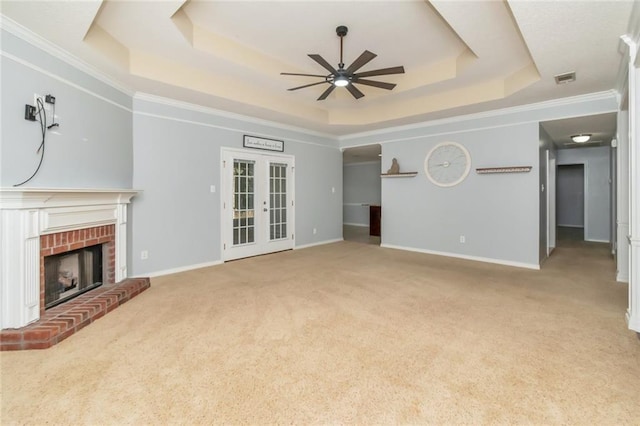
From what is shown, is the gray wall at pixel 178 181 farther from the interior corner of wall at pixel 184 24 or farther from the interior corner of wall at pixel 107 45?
the interior corner of wall at pixel 184 24

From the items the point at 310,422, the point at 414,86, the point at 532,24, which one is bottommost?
the point at 310,422

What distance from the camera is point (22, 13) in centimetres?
228

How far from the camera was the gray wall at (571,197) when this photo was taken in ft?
30.6

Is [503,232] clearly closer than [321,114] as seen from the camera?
Yes

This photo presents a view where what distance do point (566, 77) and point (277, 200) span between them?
467cm

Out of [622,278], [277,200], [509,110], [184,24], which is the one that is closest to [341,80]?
[184,24]

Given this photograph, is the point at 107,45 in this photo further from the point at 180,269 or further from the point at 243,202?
the point at 180,269

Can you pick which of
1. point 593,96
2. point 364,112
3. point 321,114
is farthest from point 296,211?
point 593,96

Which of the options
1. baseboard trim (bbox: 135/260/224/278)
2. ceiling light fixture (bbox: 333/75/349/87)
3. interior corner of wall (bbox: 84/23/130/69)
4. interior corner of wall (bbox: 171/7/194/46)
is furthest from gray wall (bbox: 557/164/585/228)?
interior corner of wall (bbox: 84/23/130/69)

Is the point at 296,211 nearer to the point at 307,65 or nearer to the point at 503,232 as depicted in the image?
the point at 307,65

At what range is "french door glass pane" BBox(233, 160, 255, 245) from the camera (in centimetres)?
516

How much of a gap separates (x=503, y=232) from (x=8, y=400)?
5.85 metres

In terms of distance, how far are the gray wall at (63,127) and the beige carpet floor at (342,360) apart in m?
1.48

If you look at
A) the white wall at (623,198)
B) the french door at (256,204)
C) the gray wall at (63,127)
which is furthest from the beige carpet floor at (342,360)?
the french door at (256,204)
